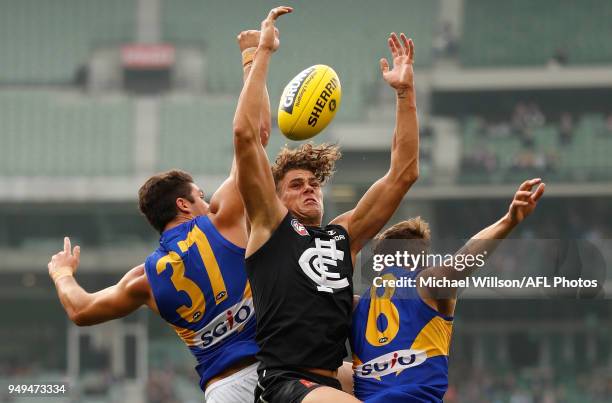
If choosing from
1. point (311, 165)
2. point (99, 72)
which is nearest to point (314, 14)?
point (99, 72)

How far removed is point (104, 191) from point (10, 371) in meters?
6.48

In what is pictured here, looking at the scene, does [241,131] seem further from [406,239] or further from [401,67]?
[406,239]

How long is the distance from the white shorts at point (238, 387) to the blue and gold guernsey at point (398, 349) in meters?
0.53

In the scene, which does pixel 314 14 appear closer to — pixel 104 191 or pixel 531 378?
pixel 104 191

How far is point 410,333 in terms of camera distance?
19.1 ft

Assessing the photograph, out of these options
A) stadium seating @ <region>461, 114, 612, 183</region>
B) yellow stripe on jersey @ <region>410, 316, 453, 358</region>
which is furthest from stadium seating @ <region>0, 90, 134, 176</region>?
yellow stripe on jersey @ <region>410, 316, 453, 358</region>

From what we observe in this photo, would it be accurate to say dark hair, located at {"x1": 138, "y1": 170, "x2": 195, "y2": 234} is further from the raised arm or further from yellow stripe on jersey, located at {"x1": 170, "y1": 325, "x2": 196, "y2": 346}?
the raised arm

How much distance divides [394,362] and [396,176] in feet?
3.04

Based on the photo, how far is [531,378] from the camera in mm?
29281

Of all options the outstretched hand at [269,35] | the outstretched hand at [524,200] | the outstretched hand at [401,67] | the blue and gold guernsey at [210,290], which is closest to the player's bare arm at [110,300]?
the blue and gold guernsey at [210,290]

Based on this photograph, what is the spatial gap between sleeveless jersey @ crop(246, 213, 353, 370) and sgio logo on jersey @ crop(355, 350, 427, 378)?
306 mm

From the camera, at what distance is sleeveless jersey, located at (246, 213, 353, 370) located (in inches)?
211

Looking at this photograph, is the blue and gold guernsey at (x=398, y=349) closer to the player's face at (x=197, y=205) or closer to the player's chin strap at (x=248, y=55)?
the player's face at (x=197, y=205)

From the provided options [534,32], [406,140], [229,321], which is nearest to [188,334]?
[229,321]
